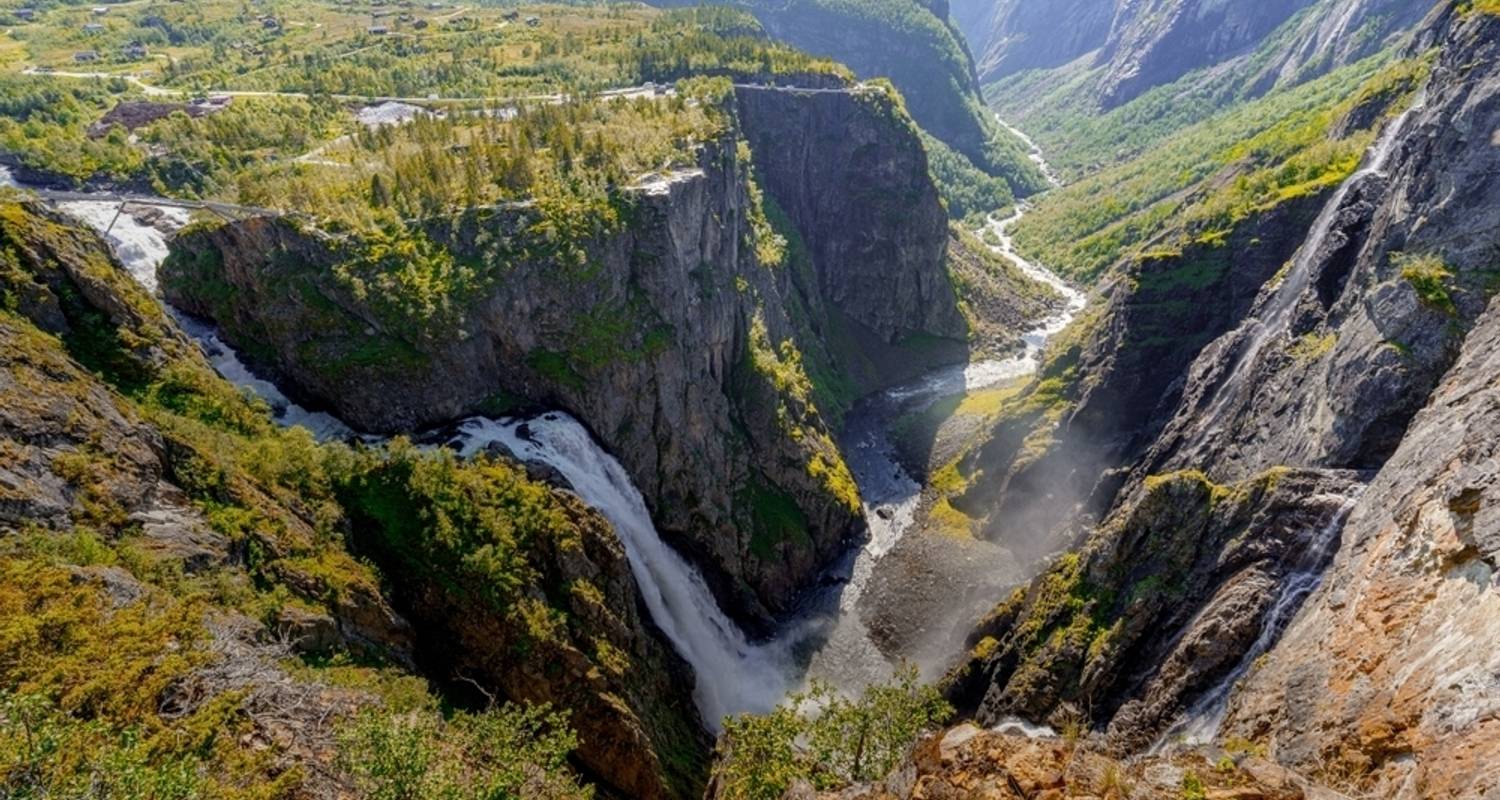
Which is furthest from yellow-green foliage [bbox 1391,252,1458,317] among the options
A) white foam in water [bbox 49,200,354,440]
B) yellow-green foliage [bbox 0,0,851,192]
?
white foam in water [bbox 49,200,354,440]

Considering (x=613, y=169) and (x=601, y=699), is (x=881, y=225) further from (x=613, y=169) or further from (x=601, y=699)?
(x=601, y=699)

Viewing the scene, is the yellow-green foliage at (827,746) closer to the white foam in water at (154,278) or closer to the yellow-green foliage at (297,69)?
the white foam in water at (154,278)

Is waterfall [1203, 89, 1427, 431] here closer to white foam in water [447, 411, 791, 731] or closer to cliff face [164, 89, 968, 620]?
cliff face [164, 89, 968, 620]

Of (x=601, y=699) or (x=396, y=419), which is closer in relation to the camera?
(x=601, y=699)

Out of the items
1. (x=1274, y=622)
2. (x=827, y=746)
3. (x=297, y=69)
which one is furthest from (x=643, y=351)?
(x=297, y=69)

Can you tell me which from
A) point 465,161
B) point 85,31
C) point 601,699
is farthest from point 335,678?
point 85,31

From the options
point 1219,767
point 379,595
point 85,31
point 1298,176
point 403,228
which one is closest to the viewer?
point 1219,767
